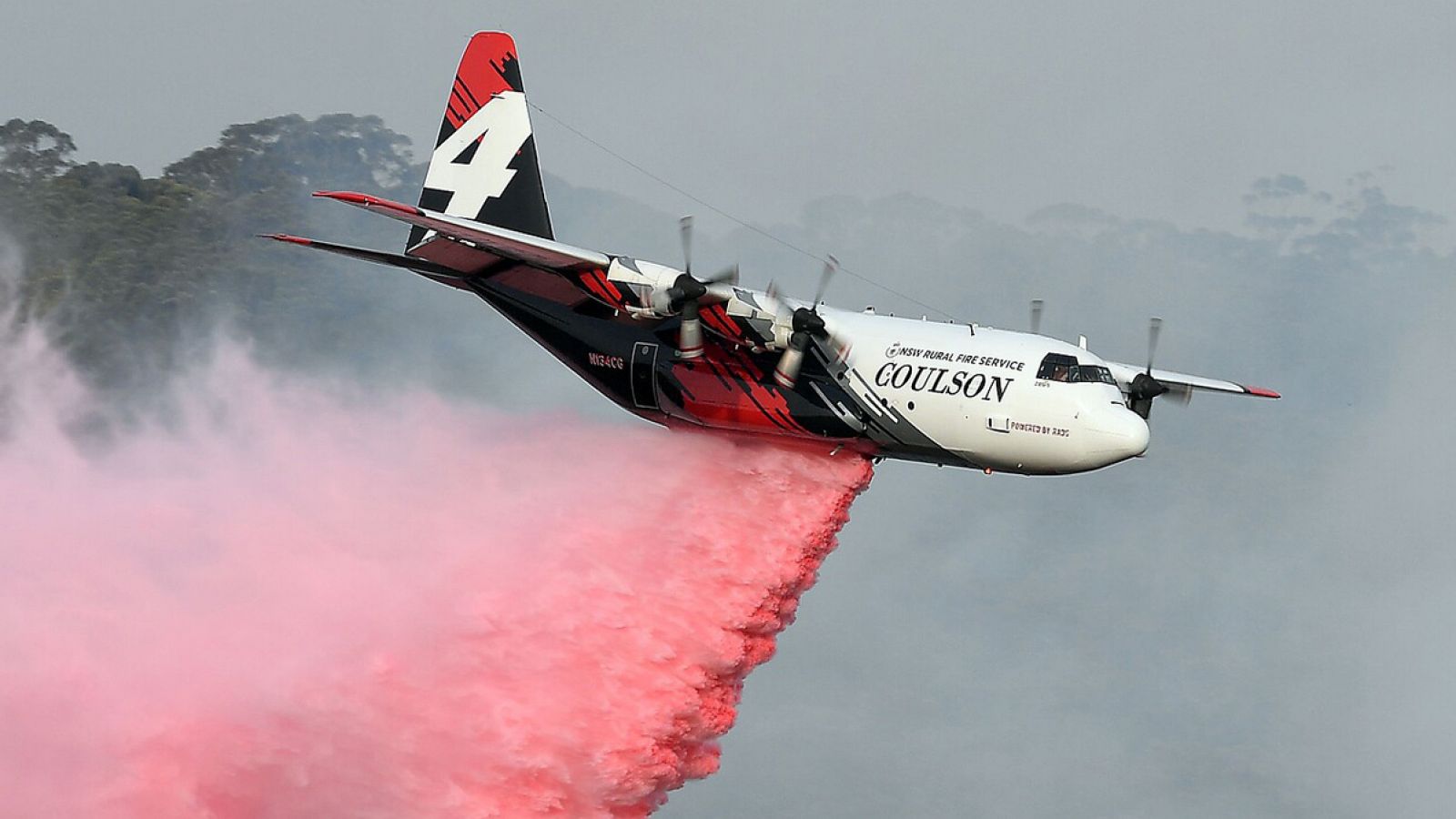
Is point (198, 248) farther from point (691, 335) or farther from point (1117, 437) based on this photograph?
point (1117, 437)

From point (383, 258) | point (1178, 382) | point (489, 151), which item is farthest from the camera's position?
point (489, 151)

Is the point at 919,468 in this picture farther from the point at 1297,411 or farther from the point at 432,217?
the point at 432,217

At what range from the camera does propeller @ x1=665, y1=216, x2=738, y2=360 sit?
25.1 meters

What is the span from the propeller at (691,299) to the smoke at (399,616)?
1931 millimetres

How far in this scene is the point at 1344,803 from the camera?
2948 inches

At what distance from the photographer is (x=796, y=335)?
2542 cm

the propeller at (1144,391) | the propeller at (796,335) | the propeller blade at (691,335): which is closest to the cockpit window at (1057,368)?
the propeller at (1144,391)

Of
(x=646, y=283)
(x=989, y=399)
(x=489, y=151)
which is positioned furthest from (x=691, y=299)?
(x=489, y=151)

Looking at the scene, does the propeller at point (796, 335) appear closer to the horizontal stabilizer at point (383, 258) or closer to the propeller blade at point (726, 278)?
the propeller blade at point (726, 278)

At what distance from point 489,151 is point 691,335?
7.21 metres

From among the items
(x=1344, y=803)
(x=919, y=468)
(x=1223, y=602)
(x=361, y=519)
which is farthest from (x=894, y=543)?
(x=361, y=519)

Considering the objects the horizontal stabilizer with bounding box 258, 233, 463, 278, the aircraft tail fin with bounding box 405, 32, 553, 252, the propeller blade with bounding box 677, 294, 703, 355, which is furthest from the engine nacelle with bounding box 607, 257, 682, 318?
the aircraft tail fin with bounding box 405, 32, 553, 252

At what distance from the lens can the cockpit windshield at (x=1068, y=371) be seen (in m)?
24.7

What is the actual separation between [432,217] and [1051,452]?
8.80m
